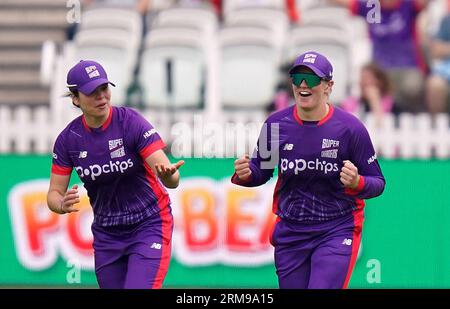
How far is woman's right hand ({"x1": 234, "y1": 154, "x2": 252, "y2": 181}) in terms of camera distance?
32.8 feet

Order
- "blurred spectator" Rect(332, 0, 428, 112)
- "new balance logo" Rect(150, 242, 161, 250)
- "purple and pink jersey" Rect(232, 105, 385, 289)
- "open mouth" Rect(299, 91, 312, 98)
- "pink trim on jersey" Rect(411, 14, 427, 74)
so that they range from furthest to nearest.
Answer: "pink trim on jersey" Rect(411, 14, 427, 74) < "blurred spectator" Rect(332, 0, 428, 112) < "new balance logo" Rect(150, 242, 161, 250) < "purple and pink jersey" Rect(232, 105, 385, 289) < "open mouth" Rect(299, 91, 312, 98)

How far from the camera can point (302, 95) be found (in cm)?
988

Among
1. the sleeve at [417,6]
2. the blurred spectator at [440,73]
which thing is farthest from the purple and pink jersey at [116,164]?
the sleeve at [417,6]

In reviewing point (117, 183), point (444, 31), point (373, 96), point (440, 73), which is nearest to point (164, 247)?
point (117, 183)

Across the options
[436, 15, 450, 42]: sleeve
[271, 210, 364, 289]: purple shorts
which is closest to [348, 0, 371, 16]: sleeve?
[436, 15, 450, 42]: sleeve

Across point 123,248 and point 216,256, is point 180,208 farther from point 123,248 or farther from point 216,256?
point 123,248

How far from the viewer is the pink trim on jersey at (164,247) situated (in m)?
10.1

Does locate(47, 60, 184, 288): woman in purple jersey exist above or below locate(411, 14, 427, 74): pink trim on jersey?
below

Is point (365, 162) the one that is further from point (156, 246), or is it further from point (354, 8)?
point (354, 8)

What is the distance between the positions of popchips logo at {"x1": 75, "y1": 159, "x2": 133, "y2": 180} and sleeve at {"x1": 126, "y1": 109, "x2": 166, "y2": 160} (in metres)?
0.14

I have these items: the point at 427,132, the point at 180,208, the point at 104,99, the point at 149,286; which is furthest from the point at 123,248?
the point at 427,132

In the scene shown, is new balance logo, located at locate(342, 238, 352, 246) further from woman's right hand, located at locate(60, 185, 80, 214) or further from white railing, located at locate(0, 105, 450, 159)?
white railing, located at locate(0, 105, 450, 159)
